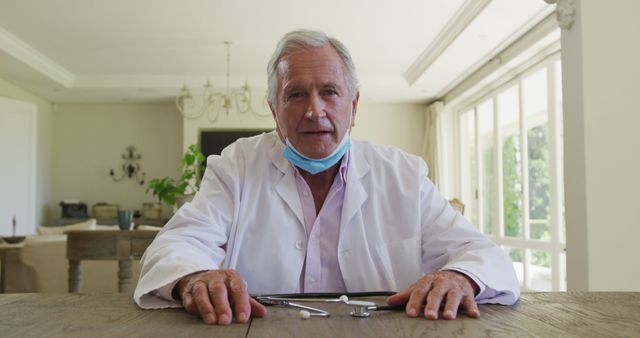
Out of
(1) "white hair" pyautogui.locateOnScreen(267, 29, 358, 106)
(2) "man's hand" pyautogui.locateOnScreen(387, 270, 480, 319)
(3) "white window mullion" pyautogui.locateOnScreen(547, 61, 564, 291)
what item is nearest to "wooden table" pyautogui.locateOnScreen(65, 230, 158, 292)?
(1) "white hair" pyautogui.locateOnScreen(267, 29, 358, 106)

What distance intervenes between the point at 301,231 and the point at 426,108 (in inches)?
341

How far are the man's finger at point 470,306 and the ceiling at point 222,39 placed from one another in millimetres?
4566

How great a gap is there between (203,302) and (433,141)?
29.0ft

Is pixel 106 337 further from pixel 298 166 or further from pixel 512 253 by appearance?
pixel 512 253

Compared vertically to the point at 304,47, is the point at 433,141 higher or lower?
higher

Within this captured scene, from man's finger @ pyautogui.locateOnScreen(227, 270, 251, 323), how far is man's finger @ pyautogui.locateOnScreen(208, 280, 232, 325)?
1 centimetres

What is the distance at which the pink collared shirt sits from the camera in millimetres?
1563

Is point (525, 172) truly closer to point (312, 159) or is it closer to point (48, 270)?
point (48, 270)

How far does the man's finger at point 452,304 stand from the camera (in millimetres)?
996

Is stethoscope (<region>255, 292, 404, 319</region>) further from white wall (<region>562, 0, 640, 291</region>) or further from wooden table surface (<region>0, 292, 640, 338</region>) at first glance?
white wall (<region>562, 0, 640, 291</region>)

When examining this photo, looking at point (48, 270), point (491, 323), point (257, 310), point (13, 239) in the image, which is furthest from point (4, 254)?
point (491, 323)

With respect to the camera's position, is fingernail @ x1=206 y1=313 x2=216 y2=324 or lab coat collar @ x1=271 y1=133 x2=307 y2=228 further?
lab coat collar @ x1=271 y1=133 x2=307 y2=228

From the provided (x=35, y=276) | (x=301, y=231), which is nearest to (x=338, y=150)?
(x=301, y=231)

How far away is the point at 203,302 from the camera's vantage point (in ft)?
3.27
